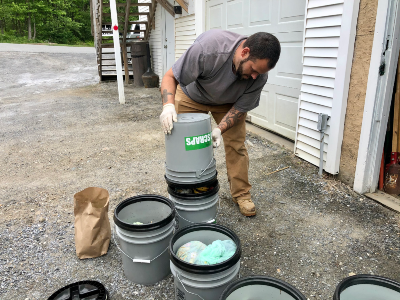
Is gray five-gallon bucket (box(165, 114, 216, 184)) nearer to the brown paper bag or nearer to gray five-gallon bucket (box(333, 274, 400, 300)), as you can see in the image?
the brown paper bag

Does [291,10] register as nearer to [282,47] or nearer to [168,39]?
[282,47]

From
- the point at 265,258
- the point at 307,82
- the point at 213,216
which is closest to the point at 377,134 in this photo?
the point at 307,82

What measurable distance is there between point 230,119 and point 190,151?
626 millimetres

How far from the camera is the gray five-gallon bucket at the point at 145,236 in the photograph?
1.94m

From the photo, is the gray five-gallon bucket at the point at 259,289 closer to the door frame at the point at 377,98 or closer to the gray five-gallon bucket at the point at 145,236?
the gray five-gallon bucket at the point at 145,236

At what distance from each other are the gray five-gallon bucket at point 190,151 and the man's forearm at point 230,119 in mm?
352

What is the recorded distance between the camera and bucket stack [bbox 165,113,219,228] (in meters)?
2.05

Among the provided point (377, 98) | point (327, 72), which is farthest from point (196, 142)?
point (327, 72)

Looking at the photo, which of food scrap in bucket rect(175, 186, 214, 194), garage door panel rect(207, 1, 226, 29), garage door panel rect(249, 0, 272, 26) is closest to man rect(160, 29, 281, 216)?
food scrap in bucket rect(175, 186, 214, 194)

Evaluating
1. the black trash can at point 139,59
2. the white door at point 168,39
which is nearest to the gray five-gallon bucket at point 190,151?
the white door at point 168,39

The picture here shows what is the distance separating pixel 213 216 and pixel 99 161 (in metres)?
2.56

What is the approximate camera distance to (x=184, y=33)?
748 centimetres

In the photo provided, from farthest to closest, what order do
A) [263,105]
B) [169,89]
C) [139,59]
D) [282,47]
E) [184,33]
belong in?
1. [139,59]
2. [184,33]
3. [263,105]
4. [282,47]
5. [169,89]

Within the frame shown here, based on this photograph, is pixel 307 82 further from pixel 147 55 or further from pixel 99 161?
pixel 147 55
